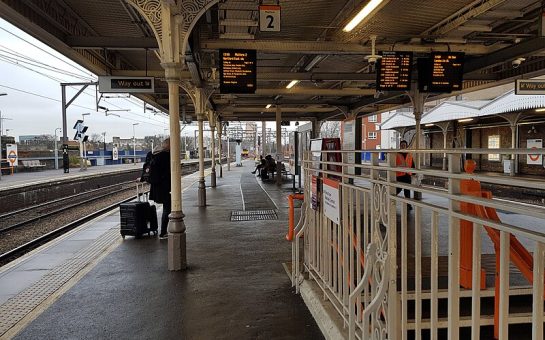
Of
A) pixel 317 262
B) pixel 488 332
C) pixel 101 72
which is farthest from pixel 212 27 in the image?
pixel 488 332

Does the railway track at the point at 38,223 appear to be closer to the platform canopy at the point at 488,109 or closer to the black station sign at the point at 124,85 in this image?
the black station sign at the point at 124,85

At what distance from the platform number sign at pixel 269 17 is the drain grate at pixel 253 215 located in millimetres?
4698

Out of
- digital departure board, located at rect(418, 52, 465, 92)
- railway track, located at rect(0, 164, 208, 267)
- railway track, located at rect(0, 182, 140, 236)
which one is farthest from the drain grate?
railway track, located at rect(0, 182, 140, 236)

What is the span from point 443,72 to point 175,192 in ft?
22.2

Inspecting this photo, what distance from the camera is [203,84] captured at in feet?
38.1

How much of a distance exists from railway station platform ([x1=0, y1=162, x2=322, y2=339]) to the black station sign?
4.04 m

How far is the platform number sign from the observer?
6.83m

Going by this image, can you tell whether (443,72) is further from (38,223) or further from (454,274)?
(38,223)

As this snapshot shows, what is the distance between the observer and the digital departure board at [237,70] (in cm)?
866

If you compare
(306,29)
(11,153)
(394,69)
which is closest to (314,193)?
(306,29)

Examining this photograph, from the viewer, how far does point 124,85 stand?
10.4 m

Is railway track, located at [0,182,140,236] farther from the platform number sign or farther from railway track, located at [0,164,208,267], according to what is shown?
the platform number sign

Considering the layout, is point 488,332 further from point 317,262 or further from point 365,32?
point 365,32

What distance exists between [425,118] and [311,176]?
74.1 feet
